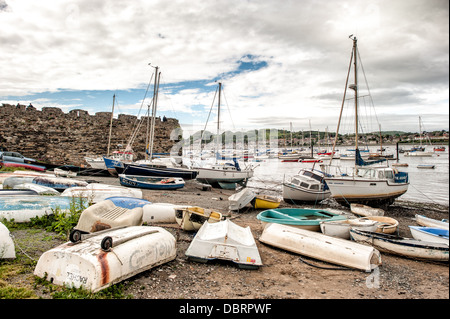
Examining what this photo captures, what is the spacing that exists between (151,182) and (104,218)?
39.6 ft

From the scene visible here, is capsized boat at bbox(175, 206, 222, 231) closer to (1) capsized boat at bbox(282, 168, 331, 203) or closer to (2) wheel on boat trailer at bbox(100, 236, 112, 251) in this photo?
(2) wheel on boat trailer at bbox(100, 236, 112, 251)

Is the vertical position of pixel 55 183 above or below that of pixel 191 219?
above

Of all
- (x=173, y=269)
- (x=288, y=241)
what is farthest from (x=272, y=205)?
(x=173, y=269)

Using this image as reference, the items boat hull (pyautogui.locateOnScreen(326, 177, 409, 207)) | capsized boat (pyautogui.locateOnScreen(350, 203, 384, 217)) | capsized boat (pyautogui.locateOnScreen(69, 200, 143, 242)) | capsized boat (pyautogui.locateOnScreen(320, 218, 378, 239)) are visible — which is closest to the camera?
capsized boat (pyautogui.locateOnScreen(69, 200, 143, 242))

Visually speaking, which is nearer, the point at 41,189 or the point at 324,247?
the point at 324,247

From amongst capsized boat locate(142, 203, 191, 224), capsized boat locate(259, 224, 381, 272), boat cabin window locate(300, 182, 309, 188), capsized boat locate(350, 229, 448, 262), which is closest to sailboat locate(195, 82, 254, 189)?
boat cabin window locate(300, 182, 309, 188)

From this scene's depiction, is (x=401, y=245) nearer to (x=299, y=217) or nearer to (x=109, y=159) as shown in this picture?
(x=299, y=217)

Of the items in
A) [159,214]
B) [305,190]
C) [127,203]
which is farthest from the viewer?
[305,190]

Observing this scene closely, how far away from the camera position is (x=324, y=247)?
252 inches

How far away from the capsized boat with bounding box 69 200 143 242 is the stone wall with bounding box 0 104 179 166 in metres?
22.3

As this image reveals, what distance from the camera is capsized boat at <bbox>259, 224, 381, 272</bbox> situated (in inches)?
234

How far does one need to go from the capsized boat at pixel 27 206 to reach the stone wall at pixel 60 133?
20002mm

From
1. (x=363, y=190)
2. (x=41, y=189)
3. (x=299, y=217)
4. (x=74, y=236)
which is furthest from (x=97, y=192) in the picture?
(x=363, y=190)

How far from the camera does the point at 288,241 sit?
694 centimetres
